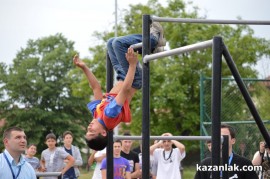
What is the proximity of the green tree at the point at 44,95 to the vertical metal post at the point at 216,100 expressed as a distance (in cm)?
4405

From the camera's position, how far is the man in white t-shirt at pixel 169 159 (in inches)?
430

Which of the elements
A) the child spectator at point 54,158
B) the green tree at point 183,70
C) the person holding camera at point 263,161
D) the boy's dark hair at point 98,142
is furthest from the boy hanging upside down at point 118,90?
the green tree at point 183,70

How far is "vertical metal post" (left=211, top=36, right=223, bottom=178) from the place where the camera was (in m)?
4.64

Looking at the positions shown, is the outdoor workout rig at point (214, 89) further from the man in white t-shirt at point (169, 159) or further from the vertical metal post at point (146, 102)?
the man in white t-shirt at point (169, 159)

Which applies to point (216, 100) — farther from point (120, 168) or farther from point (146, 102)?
point (120, 168)

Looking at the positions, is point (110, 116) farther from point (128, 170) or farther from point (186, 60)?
point (186, 60)

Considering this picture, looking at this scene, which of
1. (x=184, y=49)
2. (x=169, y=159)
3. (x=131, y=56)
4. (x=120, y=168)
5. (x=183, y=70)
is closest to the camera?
(x=184, y=49)

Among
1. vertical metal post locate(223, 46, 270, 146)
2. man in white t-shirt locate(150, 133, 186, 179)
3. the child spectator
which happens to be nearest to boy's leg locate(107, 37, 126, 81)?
vertical metal post locate(223, 46, 270, 146)

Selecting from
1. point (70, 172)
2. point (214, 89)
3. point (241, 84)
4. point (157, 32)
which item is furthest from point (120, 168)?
point (214, 89)

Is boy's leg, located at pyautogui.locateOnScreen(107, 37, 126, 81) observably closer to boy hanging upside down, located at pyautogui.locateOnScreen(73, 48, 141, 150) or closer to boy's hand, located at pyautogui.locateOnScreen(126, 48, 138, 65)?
boy hanging upside down, located at pyautogui.locateOnScreen(73, 48, 141, 150)

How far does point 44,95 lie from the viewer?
169 feet

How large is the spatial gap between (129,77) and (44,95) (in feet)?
151

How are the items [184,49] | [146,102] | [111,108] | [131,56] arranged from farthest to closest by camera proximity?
[111,108] < [131,56] < [146,102] < [184,49]

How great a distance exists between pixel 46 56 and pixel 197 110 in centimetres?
2407
